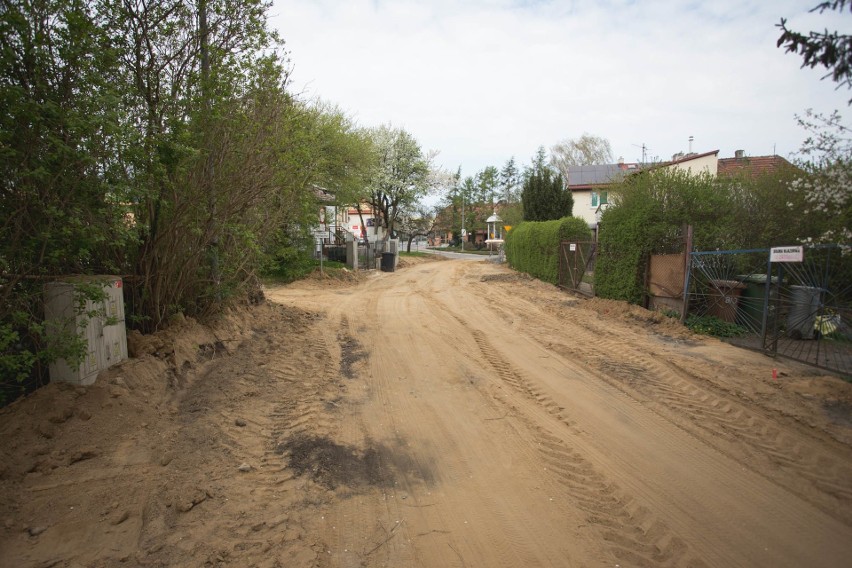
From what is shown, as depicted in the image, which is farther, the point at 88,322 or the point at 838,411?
the point at 838,411

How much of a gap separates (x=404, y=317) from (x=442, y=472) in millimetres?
7500

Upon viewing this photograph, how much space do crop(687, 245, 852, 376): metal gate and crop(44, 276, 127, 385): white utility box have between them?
9500 mm

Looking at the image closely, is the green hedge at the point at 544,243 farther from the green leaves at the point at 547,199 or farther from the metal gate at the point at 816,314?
the metal gate at the point at 816,314

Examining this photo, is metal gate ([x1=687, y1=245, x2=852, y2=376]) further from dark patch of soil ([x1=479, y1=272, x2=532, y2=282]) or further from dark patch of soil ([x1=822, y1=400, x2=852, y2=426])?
dark patch of soil ([x1=479, y1=272, x2=532, y2=282])

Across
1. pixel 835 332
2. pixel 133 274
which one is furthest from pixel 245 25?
pixel 835 332

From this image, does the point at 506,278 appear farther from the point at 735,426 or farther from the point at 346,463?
the point at 346,463

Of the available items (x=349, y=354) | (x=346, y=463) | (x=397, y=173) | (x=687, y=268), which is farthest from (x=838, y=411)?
(x=397, y=173)

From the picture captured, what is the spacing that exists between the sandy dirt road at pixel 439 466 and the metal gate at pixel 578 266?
798 centimetres

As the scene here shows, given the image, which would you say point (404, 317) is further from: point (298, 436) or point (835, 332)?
point (835, 332)

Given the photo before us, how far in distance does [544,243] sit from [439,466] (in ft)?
55.6

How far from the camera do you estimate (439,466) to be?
4.13 meters

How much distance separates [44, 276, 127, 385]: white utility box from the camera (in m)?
4.23

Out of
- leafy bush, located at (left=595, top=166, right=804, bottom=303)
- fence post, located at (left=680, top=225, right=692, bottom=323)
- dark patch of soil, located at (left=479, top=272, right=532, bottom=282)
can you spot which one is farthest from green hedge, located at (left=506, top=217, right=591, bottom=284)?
fence post, located at (left=680, top=225, right=692, bottom=323)

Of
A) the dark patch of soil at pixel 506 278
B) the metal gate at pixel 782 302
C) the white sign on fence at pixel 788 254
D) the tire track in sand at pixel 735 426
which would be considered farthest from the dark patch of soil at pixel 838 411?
the dark patch of soil at pixel 506 278
